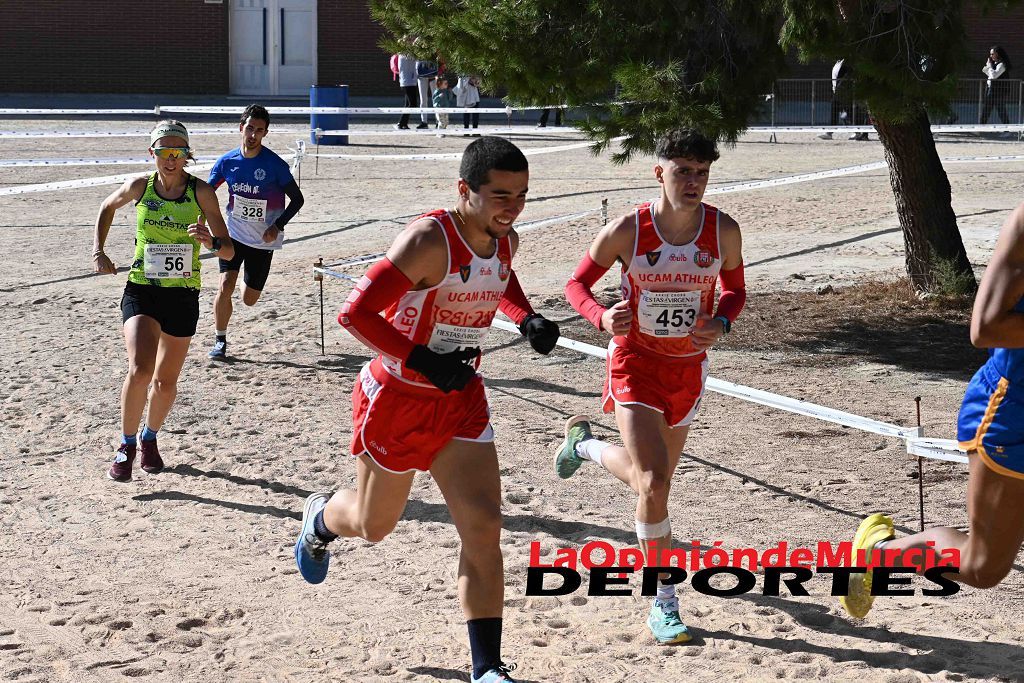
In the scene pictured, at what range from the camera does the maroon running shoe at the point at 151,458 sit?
7.13 meters

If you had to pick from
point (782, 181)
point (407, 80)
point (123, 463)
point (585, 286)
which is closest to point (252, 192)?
point (123, 463)

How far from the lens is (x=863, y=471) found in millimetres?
7090

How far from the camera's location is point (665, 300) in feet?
17.8

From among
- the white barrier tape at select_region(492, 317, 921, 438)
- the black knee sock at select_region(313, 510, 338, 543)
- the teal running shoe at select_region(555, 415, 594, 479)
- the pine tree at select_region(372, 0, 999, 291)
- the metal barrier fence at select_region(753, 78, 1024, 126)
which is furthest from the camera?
the metal barrier fence at select_region(753, 78, 1024, 126)

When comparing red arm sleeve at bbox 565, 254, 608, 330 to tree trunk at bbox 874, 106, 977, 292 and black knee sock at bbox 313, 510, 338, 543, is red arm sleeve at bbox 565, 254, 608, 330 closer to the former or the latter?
black knee sock at bbox 313, 510, 338, 543

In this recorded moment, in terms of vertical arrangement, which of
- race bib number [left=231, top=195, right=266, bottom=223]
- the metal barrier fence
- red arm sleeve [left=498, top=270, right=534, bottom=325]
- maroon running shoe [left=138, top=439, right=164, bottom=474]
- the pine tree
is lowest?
maroon running shoe [left=138, top=439, right=164, bottom=474]

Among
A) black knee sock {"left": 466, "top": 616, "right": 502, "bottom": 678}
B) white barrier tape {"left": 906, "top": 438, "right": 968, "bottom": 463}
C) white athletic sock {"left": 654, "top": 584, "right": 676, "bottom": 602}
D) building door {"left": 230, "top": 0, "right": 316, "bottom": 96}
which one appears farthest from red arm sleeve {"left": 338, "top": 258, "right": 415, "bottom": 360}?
building door {"left": 230, "top": 0, "right": 316, "bottom": 96}

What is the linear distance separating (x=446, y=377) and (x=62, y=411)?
4.87m

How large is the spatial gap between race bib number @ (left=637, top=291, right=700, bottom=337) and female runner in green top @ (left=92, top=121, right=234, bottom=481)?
2.94 meters

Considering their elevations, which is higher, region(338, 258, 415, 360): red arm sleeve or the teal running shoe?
region(338, 258, 415, 360): red arm sleeve

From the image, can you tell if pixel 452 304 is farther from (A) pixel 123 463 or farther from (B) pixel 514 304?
(A) pixel 123 463

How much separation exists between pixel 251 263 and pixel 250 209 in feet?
1.43

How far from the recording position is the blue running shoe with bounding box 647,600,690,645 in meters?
4.93

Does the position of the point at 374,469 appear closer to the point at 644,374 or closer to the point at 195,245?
the point at 644,374
